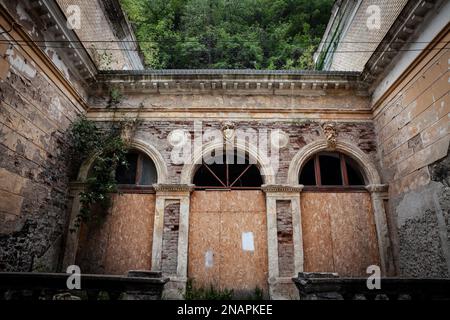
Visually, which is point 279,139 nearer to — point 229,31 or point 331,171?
point 331,171

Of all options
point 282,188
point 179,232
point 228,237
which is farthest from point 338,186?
point 179,232

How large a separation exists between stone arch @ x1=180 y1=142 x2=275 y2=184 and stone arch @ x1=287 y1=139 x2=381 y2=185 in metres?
0.54

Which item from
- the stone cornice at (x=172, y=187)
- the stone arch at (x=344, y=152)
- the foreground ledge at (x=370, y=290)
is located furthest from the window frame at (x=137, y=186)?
the foreground ledge at (x=370, y=290)

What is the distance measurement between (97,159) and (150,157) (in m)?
1.34

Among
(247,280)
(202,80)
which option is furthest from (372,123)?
(247,280)

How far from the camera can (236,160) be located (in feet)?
25.1

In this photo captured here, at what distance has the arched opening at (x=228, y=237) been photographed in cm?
643

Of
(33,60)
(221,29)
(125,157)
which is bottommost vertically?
(125,157)

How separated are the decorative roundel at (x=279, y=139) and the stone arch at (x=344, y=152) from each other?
0.47m

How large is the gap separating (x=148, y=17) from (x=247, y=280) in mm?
15747

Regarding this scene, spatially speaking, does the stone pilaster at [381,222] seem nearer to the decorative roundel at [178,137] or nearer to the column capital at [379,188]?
the column capital at [379,188]

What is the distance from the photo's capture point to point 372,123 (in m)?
7.47

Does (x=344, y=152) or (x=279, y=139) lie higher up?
(x=279, y=139)
